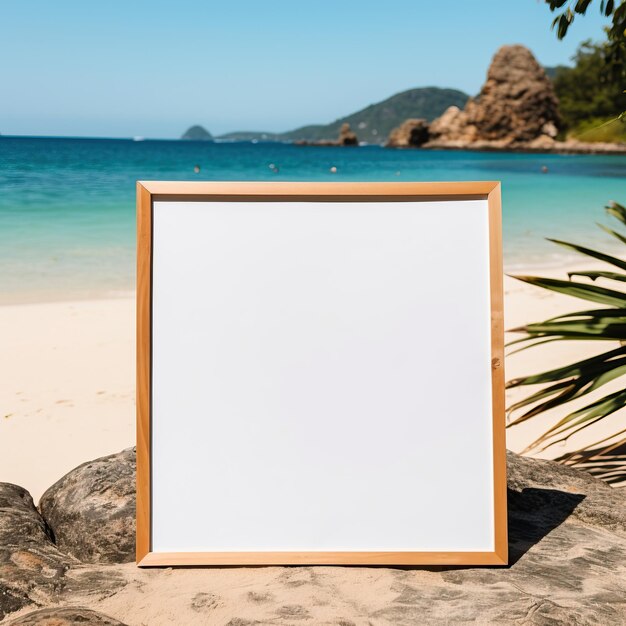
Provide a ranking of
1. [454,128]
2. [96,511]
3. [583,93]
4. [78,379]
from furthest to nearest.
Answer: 1. [454,128]
2. [583,93]
3. [78,379]
4. [96,511]

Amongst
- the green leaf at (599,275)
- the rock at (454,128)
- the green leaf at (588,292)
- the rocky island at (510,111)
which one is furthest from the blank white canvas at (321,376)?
the rock at (454,128)

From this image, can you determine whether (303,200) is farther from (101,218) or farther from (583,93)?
(583,93)

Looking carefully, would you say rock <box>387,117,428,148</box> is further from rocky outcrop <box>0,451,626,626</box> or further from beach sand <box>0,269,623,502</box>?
rocky outcrop <box>0,451,626,626</box>

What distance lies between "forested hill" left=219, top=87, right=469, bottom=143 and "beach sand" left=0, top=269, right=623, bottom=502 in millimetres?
121038

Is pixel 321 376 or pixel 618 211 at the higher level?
pixel 618 211

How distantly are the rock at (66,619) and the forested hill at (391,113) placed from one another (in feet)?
417

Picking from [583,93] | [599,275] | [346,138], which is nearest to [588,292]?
[599,275]

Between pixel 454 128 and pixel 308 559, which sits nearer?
pixel 308 559

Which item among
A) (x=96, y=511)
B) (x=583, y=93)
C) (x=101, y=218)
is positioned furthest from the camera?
(x=583, y=93)

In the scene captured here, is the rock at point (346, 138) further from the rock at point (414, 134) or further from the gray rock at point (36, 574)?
the gray rock at point (36, 574)

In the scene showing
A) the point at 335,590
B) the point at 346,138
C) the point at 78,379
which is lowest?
the point at 335,590

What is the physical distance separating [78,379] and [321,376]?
3857mm

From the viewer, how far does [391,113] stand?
133m

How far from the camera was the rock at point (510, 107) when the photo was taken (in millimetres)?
69062
